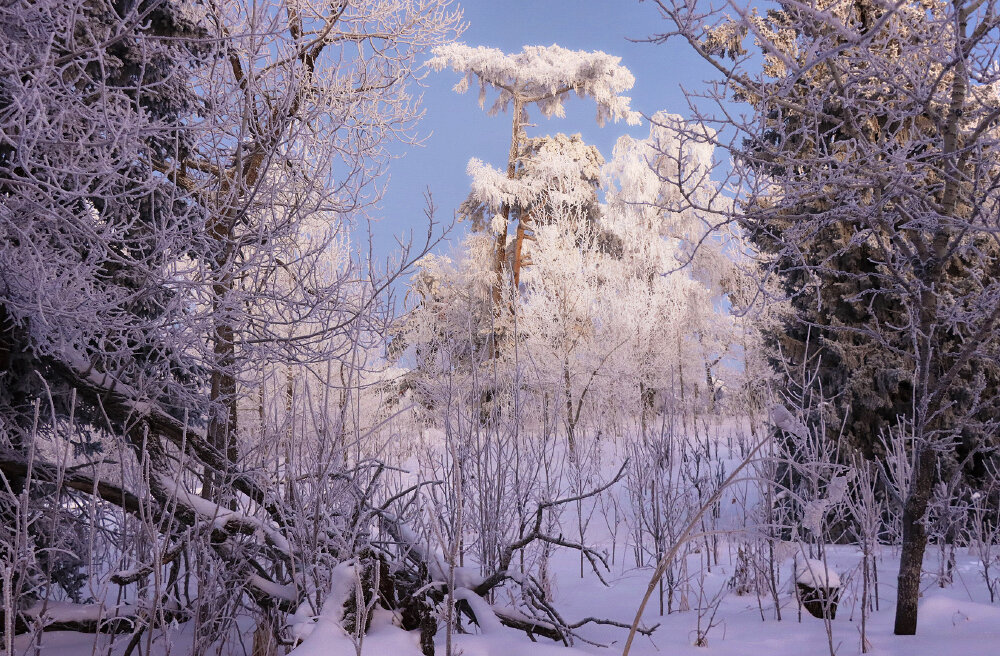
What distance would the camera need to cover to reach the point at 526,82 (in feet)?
68.4

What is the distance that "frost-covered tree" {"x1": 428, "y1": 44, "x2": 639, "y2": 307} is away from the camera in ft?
66.7

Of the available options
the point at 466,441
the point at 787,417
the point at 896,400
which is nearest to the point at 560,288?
the point at 896,400

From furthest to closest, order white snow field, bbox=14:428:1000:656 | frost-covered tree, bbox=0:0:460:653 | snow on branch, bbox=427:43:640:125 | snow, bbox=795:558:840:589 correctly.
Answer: snow on branch, bbox=427:43:640:125 → snow, bbox=795:558:840:589 → frost-covered tree, bbox=0:0:460:653 → white snow field, bbox=14:428:1000:656

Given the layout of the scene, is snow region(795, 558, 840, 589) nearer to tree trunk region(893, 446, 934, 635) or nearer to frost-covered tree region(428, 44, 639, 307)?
tree trunk region(893, 446, 934, 635)

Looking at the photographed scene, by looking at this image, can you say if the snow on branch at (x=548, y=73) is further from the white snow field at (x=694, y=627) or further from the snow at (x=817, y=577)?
the snow at (x=817, y=577)

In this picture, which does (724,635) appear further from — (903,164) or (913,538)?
(903,164)

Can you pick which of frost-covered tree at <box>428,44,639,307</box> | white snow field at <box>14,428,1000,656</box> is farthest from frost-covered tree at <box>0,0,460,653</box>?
frost-covered tree at <box>428,44,639,307</box>

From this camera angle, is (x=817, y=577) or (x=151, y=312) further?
(x=151, y=312)

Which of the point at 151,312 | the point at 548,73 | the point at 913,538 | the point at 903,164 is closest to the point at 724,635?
the point at 913,538

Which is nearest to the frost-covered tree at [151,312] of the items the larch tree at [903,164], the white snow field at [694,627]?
the white snow field at [694,627]

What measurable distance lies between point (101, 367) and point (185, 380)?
1.06 meters

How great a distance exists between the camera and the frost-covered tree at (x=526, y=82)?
20.3 m

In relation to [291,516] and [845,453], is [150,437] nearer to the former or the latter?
[291,516]

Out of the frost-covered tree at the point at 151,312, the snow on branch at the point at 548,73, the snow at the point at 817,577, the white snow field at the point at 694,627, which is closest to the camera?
the white snow field at the point at 694,627
